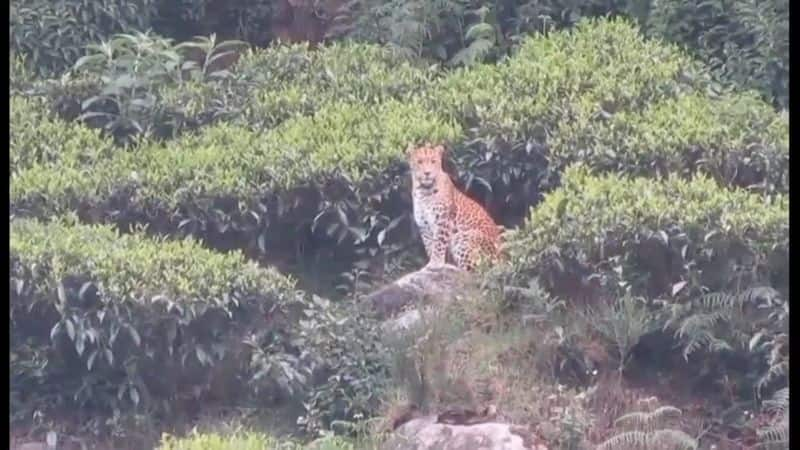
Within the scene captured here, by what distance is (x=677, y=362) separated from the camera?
8328 mm

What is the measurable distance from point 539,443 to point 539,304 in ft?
1.68

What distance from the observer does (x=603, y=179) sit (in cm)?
841

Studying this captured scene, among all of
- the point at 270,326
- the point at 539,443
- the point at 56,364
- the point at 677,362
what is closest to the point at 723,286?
the point at 677,362

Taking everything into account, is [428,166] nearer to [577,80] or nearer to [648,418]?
[577,80]

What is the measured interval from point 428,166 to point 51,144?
1.46 meters

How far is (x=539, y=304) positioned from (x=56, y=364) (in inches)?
72.8

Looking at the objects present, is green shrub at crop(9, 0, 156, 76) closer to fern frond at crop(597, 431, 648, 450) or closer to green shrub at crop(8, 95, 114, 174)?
green shrub at crop(8, 95, 114, 174)

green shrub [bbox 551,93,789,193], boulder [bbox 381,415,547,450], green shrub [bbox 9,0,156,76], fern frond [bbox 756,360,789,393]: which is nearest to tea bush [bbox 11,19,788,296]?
green shrub [bbox 551,93,789,193]

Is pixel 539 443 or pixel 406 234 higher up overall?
pixel 406 234

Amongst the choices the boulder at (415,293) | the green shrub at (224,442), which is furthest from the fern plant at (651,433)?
the green shrub at (224,442)

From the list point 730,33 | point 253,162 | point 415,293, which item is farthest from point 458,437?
point 730,33

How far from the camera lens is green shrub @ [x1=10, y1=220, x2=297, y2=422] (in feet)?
27.9

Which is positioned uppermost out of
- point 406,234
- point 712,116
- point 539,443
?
point 712,116

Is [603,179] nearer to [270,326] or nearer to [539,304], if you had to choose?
[539,304]
